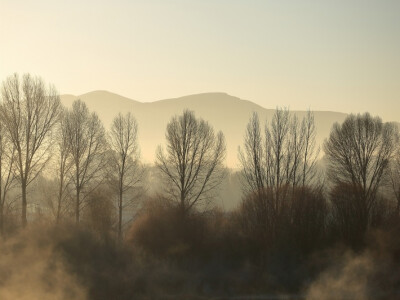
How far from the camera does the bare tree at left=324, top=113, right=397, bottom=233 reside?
4750 cm

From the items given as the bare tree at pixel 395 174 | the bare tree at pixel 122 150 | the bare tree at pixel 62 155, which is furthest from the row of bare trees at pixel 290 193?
the bare tree at pixel 62 155

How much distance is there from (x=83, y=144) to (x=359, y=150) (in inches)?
947

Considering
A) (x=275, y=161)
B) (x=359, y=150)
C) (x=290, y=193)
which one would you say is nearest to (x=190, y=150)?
(x=275, y=161)

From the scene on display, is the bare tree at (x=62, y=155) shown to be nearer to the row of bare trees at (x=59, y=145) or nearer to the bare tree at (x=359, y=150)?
the row of bare trees at (x=59, y=145)

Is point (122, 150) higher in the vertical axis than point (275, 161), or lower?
higher

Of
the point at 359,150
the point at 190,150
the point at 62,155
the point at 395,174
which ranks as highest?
the point at 359,150

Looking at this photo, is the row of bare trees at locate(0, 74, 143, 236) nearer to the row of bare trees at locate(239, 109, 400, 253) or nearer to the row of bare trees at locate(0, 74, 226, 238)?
the row of bare trees at locate(0, 74, 226, 238)

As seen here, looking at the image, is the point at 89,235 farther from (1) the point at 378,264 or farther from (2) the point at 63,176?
(1) the point at 378,264

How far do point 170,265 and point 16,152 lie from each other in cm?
1448

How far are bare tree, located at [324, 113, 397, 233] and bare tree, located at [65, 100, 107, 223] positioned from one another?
66.9 ft

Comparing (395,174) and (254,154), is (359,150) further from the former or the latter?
(254,154)

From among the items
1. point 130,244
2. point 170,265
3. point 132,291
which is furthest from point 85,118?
point 132,291

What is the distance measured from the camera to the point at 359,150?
47719 mm

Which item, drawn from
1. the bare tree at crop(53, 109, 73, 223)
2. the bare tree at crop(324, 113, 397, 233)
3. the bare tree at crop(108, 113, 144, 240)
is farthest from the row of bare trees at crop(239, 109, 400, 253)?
the bare tree at crop(53, 109, 73, 223)
